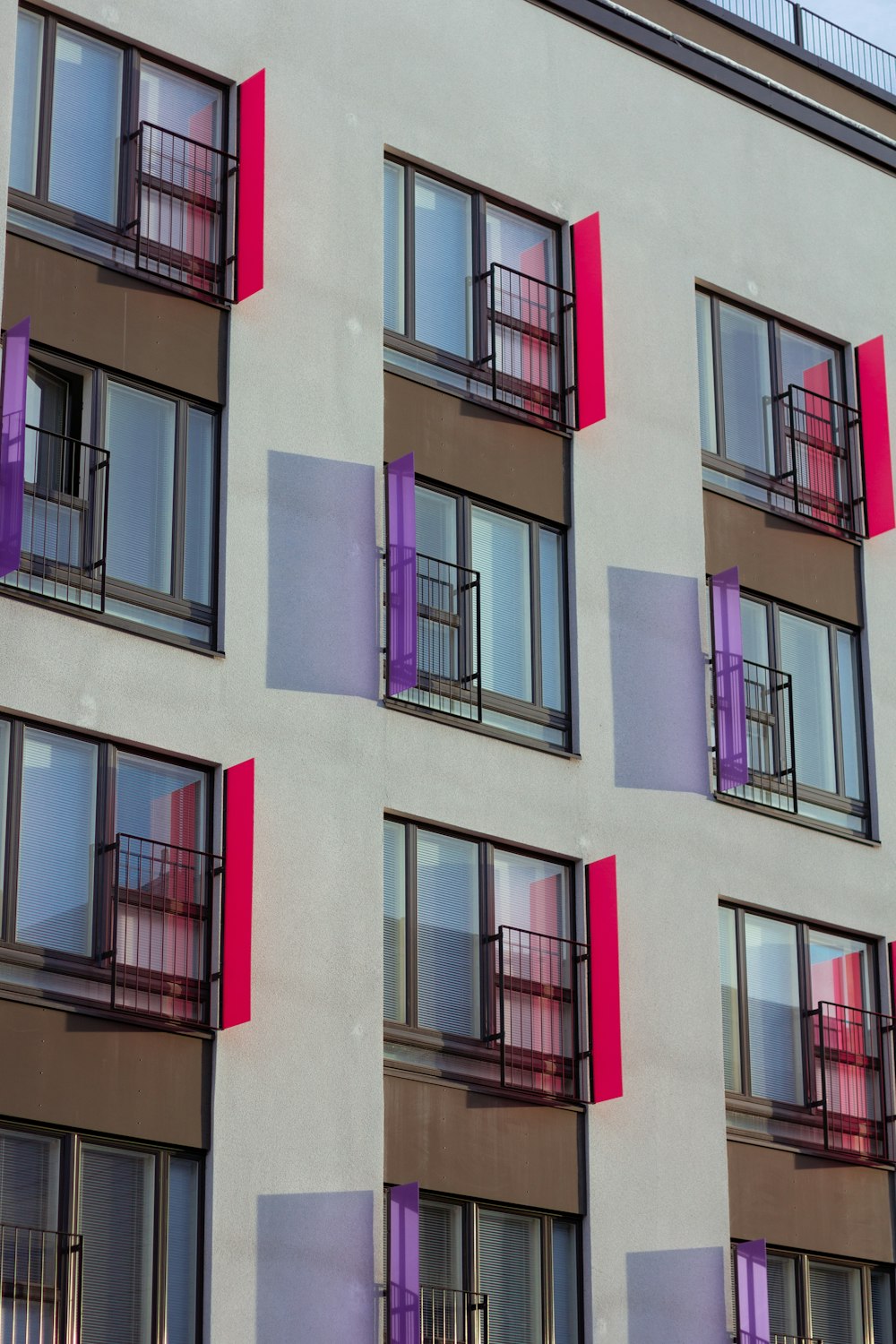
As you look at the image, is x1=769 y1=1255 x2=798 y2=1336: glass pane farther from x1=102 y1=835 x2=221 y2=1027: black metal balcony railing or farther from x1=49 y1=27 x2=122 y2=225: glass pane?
x1=49 y1=27 x2=122 y2=225: glass pane

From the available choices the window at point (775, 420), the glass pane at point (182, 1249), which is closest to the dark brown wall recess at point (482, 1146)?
the glass pane at point (182, 1249)

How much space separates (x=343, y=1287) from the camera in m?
23.7

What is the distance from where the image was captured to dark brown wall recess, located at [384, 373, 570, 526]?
27.6 m

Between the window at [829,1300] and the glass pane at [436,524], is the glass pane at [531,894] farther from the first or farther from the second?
the window at [829,1300]

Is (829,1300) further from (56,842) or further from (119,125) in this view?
(119,125)

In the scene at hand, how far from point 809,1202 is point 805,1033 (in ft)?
7.16

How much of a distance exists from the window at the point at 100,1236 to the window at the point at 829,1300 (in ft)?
25.9

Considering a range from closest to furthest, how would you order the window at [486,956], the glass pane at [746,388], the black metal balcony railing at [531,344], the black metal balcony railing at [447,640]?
the window at [486,956]
the black metal balcony railing at [447,640]
the black metal balcony railing at [531,344]
the glass pane at [746,388]

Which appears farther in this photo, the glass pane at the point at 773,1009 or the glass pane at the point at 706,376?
the glass pane at the point at 706,376

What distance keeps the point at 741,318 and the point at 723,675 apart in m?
5.56

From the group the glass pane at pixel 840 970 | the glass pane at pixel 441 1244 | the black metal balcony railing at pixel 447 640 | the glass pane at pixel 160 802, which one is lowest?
the glass pane at pixel 441 1244

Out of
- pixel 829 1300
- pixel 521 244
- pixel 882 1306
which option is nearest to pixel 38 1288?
pixel 829 1300

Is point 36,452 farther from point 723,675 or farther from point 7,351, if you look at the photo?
point 723,675

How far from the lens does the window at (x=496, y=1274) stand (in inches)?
976
